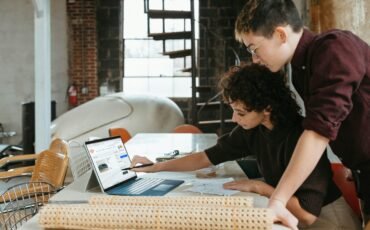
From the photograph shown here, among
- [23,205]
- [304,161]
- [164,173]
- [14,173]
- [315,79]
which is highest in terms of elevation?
[315,79]

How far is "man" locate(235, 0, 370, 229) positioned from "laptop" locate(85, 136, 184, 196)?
1.91 ft

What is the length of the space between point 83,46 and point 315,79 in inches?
288

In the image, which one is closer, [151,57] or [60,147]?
[60,147]

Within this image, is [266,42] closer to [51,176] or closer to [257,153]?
[257,153]

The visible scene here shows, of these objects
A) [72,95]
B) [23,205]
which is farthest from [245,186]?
[72,95]

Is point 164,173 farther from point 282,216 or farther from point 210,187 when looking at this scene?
point 282,216

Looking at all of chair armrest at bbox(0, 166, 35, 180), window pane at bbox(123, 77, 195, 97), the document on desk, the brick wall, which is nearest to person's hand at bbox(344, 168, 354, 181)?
the document on desk

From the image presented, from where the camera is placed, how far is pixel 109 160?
1.78 meters

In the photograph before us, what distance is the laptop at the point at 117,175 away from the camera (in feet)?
5.42

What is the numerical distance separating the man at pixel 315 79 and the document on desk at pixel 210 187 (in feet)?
1.38

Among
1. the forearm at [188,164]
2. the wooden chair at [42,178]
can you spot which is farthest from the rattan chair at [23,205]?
the forearm at [188,164]

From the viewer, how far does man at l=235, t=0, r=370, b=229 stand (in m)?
1.21

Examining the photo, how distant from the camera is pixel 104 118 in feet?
20.6

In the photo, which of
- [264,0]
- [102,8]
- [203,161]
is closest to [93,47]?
[102,8]
